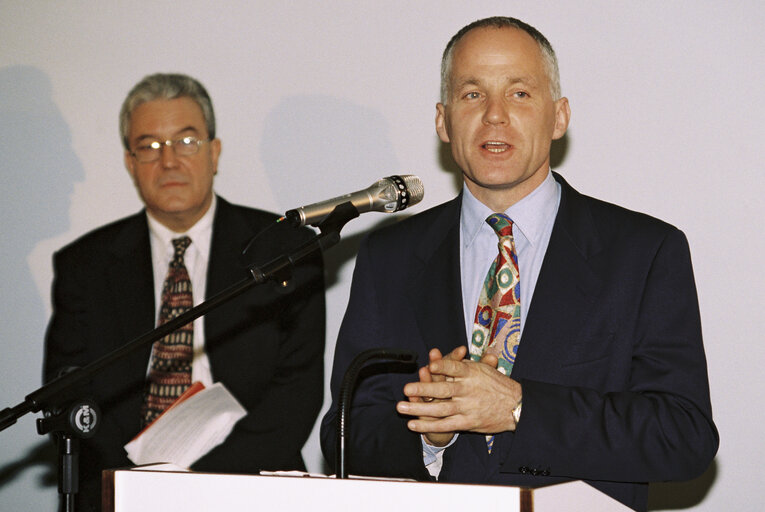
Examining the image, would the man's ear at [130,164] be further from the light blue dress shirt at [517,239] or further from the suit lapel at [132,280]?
the light blue dress shirt at [517,239]

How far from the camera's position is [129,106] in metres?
3.67

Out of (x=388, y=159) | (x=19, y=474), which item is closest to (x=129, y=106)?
(x=388, y=159)

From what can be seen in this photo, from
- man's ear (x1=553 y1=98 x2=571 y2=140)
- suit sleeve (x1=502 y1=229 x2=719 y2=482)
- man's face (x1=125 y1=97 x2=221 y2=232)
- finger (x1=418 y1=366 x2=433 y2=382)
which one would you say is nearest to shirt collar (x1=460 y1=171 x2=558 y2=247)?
man's ear (x1=553 y1=98 x2=571 y2=140)

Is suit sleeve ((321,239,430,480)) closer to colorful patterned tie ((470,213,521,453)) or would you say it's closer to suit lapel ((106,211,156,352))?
colorful patterned tie ((470,213,521,453))

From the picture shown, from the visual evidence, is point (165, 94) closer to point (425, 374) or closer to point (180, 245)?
point (180, 245)

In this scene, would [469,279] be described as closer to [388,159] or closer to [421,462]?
[421,462]

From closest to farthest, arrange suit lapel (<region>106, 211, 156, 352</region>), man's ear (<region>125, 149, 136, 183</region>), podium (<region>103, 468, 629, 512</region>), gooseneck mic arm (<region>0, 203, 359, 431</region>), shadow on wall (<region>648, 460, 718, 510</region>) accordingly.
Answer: podium (<region>103, 468, 629, 512</region>)
gooseneck mic arm (<region>0, 203, 359, 431</region>)
shadow on wall (<region>648, 460, 718, 510</region>)
suit lapel (<region>106, 211, 156, 352</region>)
man's ear (<region>125, 149, 136, 183</region>)

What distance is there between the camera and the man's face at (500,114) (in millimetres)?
2377

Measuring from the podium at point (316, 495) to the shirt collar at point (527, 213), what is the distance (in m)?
1.09

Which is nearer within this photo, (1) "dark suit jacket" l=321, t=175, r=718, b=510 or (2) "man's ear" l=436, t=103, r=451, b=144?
(1) "dark suit jacket" l=321, t=175, r=718, b=510

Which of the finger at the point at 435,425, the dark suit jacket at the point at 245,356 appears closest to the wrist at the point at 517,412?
the finger at the point at 435,425

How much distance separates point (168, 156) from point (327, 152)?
645 millimetres

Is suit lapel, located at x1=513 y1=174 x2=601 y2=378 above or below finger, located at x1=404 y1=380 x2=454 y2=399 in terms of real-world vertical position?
above

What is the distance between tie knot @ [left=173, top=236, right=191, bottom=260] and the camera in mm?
3471
